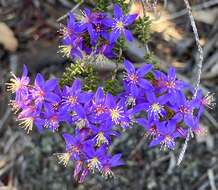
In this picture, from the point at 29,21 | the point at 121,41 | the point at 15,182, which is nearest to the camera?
the point at 121,41

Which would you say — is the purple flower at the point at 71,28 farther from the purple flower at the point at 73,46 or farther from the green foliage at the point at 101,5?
the green foliage at the point at 101,5

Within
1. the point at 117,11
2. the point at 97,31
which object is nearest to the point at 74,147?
the point at 97,31

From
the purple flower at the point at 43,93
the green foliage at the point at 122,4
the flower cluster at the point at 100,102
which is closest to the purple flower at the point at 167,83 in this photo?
the flower cluster at the point at 100,102

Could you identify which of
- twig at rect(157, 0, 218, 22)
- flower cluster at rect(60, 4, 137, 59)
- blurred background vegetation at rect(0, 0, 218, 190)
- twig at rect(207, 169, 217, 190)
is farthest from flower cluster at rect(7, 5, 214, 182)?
twig at rect(157, 0, 218, 22)

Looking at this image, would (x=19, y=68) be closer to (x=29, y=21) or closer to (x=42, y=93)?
(x=29, y=21)

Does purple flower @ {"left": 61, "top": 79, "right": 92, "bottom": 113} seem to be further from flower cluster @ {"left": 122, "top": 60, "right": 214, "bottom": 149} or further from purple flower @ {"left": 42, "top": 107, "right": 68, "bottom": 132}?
flower cluster @ {"left": 122, "top": 60, "right": 214, "bottom": 149}

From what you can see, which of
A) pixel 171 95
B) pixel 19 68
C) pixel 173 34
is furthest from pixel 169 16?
pixel 171 95

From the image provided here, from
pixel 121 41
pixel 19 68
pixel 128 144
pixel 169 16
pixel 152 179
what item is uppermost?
pixel 169 16

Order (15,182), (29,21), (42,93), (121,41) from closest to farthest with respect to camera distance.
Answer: (42,93) < (121,41) < (15,182) < (29,21)
